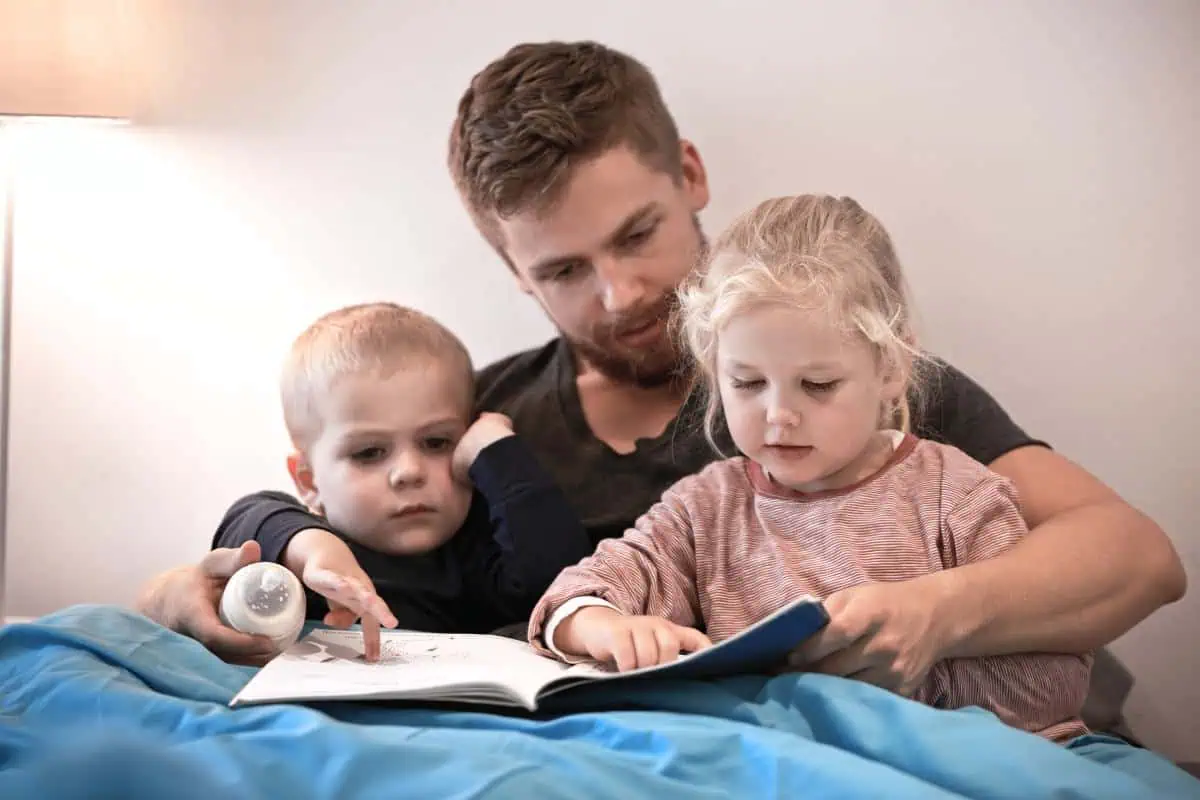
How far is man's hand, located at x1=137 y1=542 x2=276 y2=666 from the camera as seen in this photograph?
1151 mm

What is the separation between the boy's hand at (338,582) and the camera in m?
1.10

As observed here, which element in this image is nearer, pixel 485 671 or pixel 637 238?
pixel 485 671

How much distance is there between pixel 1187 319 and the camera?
5.33ft

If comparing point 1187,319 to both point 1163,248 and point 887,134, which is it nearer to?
point 1163,248

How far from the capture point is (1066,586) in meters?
1.09

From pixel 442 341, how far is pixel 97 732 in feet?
2.89

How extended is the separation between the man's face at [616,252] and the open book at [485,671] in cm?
48

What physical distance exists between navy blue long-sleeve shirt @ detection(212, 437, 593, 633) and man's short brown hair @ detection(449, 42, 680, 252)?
31 centimetres

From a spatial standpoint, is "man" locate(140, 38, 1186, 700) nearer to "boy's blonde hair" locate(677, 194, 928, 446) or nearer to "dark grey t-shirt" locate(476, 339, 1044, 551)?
"dark grey t-shirt" locate(476, 339, 1044, 551)

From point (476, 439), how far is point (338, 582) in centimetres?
31

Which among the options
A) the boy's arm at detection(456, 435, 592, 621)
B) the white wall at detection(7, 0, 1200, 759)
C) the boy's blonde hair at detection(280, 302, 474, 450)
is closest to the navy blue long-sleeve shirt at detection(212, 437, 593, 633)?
the boy's arm at detection(456, 435, 592, 621)

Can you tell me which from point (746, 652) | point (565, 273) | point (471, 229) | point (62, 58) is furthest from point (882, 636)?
point (62, 58)

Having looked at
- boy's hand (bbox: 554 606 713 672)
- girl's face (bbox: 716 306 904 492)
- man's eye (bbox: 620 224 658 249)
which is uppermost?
man's eye (bbox: 620 224 658 249)

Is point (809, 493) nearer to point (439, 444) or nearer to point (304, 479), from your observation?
point (439, 444)
